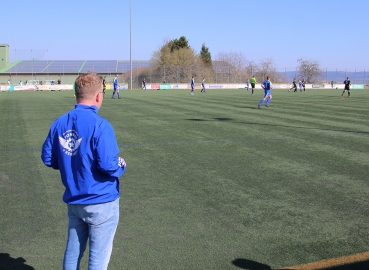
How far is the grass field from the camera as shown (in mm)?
4246

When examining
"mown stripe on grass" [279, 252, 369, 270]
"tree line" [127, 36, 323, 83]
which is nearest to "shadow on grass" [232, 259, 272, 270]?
"mown stripe on grass" [279, 252, 369, 270]

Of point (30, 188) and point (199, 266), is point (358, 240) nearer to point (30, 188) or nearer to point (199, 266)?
point (199, 266)

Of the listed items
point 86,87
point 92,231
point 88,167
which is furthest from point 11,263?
point 86,87

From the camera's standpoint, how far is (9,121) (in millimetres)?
16094

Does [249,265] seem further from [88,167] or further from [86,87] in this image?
[86,87]

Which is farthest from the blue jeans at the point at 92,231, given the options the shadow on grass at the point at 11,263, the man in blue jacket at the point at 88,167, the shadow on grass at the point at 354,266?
the shadow on grass at the point at 354,266

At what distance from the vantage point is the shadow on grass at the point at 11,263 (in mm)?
3961

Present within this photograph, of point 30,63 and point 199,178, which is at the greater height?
point 30,63

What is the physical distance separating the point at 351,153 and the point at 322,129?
4297 mm

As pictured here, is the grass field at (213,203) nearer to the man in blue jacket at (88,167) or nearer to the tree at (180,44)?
the man in blue jacket at (88,167)

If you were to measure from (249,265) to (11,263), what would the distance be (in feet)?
7.42

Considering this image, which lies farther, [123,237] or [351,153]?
[351,153]

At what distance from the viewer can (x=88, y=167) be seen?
2902 millimetres

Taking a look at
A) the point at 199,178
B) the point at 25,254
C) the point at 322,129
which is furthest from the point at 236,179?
the point at 322,129
